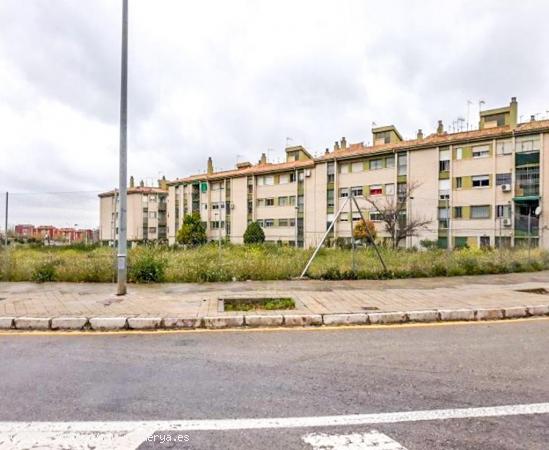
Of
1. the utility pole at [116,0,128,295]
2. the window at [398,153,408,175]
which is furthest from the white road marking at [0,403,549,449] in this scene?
the window at [398,153,408,175]

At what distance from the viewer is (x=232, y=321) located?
623 centimetres

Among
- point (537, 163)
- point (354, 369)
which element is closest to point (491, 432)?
point (354, 369)

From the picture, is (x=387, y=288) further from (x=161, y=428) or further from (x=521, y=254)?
(x=521, y=254)

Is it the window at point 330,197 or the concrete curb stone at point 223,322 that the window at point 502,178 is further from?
the concrete curb stone at point 223,322

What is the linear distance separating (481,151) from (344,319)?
125ft

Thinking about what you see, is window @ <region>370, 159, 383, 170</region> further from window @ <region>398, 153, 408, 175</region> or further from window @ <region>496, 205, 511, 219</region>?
window @ <region>496, 205, 511, 219</region>

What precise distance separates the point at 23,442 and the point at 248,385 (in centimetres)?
190

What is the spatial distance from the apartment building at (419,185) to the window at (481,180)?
91 millimetres

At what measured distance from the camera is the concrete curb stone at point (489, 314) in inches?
268

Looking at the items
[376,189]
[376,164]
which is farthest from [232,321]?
[376,164]

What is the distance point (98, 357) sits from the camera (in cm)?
464

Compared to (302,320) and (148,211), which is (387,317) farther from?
(148,211)

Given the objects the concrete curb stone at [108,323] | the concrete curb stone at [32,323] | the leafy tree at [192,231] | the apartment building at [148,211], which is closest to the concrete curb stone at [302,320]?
the concrete curb stone at [108,323]

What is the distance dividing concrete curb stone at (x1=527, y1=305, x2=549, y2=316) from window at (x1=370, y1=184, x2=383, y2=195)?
124 ft
